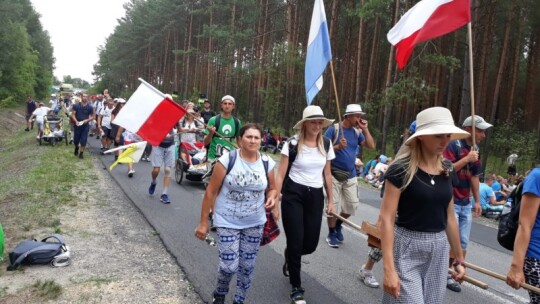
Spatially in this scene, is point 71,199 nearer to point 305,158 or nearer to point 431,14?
point 305,158

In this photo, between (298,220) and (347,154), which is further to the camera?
(347,154)

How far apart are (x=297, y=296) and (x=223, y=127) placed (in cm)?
305


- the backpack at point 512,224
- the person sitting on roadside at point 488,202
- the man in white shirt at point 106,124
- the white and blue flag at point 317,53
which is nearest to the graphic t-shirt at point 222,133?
the white and blue flag at point 317,53

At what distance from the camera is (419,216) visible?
110 inches

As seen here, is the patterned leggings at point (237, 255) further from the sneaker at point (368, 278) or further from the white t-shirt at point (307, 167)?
the sneaker at point (368, 278)

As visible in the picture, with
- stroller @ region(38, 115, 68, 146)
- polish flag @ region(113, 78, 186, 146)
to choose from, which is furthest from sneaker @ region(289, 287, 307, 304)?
stroller @ region(38, 115, 68, 146)

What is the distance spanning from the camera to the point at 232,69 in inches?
1270

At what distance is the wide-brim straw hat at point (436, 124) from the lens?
2.75m

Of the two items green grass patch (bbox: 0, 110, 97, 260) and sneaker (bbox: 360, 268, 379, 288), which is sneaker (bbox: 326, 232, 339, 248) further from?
green grass patch (bbox: 0, 110, 97, 260)

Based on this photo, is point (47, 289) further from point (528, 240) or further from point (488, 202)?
point (488, 202)

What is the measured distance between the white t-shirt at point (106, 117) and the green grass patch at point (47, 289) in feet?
38.1

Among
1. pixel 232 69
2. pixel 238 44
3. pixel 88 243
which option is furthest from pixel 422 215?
pixel 232 69

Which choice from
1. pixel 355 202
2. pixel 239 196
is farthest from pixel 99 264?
pixel 355 202

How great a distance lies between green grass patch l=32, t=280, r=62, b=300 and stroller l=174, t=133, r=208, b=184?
6.19 m
